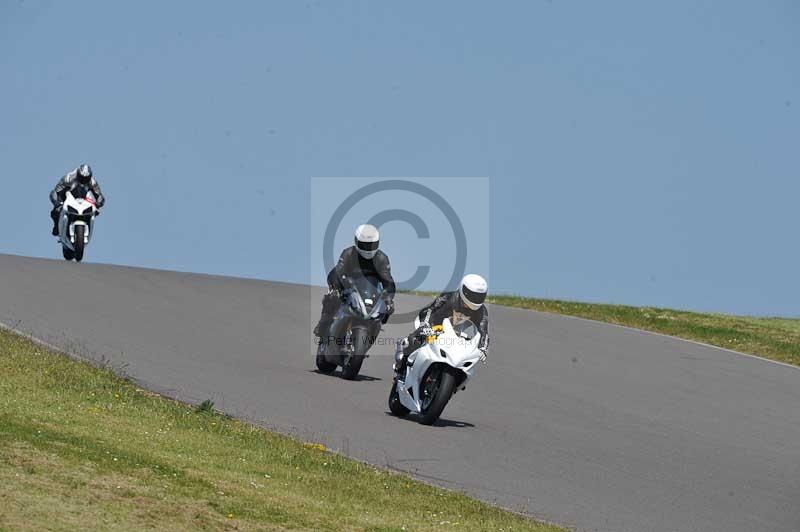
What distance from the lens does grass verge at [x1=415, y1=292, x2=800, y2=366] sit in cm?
2747

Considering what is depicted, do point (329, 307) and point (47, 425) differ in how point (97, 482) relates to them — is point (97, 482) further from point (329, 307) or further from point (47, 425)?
point (329, 307)

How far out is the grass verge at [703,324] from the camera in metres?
27.5

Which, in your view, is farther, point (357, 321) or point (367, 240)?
point (357, 321)

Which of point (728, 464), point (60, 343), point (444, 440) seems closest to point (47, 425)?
point (444, 440)

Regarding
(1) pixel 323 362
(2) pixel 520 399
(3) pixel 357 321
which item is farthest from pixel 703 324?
(3) pixel 357 321

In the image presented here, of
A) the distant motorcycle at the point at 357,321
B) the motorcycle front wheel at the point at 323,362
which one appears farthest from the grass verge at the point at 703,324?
the distant motorcycle at the point at 357,321

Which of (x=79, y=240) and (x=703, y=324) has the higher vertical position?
(x=79, y=240)

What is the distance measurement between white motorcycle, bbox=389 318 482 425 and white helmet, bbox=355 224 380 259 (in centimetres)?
235

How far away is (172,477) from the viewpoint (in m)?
10.1

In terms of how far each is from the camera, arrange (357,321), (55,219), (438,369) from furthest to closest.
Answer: (55,219) < (357,321) < (438,369)

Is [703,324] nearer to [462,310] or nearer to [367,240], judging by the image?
[367,240]

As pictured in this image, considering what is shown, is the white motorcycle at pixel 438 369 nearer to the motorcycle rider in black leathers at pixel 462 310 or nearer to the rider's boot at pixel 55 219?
the motorcycle rider in black leathers at pixel 462 310

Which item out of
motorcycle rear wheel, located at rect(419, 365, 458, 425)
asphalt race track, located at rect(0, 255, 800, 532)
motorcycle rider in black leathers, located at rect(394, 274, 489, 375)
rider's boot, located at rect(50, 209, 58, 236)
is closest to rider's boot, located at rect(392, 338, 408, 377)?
motorcycle rider in black leathers, located at rect(394, 274, 489, 375)

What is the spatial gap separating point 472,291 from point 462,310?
0.34m
